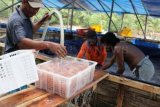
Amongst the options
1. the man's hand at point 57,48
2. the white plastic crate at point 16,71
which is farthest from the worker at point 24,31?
the white plastic crate at point 16,71

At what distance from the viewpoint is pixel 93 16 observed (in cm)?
2323

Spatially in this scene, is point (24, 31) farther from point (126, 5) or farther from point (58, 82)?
point (126, 5)

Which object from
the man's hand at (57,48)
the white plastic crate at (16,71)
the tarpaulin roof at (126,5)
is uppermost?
the tarpaulin roof at (126,5)

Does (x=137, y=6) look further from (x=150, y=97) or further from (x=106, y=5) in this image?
(x=150, y=97)

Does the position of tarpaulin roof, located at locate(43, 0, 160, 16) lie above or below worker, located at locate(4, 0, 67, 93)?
above

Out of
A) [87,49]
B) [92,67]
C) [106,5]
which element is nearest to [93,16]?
[106,5]

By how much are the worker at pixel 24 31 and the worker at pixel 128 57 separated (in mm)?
1305

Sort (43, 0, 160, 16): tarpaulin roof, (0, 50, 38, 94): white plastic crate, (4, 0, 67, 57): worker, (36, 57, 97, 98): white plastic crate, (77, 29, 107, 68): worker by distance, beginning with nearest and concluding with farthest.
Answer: (0, 50, 38, 94): white plastic crate → (36, 57, 97, 98): white plastic crate → (4, 0, 67, 57): worker → (77, 29, 107, 68): worker → (43, 0, 160, 16): tarpaulin roof

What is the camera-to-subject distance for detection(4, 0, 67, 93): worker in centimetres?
231

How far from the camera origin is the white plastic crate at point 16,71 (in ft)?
5.98

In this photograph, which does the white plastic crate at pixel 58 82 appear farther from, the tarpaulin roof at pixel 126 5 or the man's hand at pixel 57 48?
the tarpaulin roof at pixel 126 5

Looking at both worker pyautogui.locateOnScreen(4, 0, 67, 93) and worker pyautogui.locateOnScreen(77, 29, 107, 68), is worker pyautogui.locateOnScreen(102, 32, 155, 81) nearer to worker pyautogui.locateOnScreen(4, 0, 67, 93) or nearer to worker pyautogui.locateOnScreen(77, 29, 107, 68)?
worker pyautogui.locateOnScreen(77, 29, 107, 68)

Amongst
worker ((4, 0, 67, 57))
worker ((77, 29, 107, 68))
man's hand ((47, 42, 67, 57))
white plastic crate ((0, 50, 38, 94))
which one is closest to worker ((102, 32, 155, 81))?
worker ((77, 29, 107, 68))

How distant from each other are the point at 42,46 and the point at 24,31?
0.41 m
